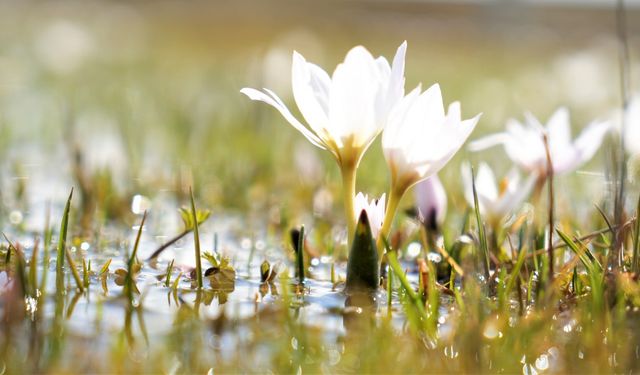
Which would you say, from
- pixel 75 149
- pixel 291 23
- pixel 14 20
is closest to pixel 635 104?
pixel 75 149

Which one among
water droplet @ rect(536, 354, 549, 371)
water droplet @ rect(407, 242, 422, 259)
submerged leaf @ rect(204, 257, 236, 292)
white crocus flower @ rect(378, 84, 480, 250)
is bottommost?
water droplet @ rect(536, 354, 549, 371)

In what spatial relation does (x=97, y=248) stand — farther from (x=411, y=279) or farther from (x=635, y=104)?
(x=635, y=104)

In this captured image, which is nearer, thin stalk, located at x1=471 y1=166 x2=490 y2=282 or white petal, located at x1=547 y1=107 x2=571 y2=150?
thin stalk, located at x1=471 y1=166 x2=490 y2=282

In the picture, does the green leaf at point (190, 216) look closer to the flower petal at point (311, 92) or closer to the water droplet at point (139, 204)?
the flower petal at point (311, 92)

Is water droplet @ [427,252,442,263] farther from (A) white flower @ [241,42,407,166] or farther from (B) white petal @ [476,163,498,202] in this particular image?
(A) white flower @ [241,42,407,166]

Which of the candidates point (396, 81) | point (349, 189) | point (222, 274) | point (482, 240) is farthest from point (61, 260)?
point (482, 240)

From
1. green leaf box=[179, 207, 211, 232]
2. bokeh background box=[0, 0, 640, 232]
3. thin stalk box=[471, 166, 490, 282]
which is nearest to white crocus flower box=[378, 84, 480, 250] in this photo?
thin stalk box=[471, 166, 490, 282]
